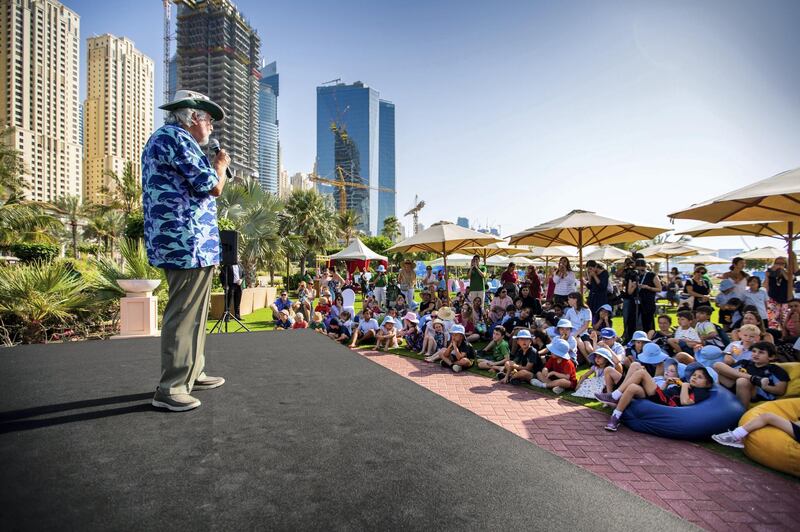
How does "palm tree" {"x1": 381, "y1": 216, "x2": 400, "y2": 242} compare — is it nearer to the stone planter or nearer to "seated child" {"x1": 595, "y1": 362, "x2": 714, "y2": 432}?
the stone planter

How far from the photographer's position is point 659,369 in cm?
498

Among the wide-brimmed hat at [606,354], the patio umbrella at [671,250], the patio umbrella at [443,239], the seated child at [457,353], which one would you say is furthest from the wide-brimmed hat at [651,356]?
the patio umbrella at [671,250]

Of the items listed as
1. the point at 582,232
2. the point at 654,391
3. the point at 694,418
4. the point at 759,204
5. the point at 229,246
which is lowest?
the point at 694,418

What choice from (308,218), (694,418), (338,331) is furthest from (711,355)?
(308,218)

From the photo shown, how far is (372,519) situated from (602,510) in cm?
65

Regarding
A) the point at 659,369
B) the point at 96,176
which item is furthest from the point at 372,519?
the point at 96,176

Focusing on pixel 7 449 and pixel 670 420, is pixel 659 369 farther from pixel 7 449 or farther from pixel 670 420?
pixel 7 449

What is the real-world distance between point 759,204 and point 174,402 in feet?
24.5

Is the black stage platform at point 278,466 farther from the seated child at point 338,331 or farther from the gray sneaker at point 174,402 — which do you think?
the seated child at point 338,331

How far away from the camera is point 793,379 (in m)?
3.96

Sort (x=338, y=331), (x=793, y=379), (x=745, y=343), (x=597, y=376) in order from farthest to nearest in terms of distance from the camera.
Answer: (x=338, y=331)
(x=597, y=376)
(x=745, y=343)
(x=793, y=379)

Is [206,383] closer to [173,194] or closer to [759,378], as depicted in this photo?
[173,194]

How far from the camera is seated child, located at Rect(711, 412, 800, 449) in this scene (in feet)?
10.6

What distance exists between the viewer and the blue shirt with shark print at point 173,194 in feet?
6.06
